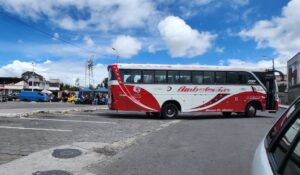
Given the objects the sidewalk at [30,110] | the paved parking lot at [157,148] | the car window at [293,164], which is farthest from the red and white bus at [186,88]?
the car window at [293,164]

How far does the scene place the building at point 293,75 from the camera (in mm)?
75250

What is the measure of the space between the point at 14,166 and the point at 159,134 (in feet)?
22.8

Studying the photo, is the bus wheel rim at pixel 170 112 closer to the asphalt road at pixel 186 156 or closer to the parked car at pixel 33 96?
the asphalt road at pixel 186 156

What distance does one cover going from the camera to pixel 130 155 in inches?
375

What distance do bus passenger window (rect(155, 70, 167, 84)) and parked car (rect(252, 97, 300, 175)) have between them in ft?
61.3

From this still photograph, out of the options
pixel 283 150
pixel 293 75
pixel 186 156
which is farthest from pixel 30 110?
pixel 293 75

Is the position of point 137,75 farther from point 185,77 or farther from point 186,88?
point 186,88

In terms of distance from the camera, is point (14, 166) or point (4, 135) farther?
point (4, 135)

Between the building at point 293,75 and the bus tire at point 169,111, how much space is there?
180 feet

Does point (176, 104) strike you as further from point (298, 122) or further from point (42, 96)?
point (42, 96)

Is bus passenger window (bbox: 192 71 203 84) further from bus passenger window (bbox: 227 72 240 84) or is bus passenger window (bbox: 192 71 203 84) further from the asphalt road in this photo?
the asphalt road

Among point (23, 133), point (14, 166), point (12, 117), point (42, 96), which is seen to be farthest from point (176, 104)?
point (42, 96)

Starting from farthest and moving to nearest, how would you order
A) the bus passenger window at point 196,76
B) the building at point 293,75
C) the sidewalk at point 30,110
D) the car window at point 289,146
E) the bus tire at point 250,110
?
the building at point 293,75
the bus tire at point 250,110
the bus passenger window at point 196,76
the sidewalk at point 30,110
the car window at point 289,146

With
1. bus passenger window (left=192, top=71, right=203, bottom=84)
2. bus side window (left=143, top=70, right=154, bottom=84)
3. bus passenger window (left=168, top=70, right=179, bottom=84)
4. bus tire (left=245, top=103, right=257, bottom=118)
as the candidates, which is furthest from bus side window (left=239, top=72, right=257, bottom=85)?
bus side window (left=143, top=70, right=154, bottom=84)
